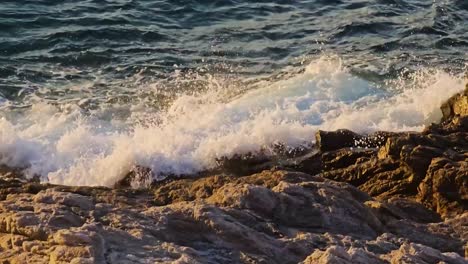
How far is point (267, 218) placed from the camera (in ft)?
18.4

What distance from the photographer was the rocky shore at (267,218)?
16.1 ft

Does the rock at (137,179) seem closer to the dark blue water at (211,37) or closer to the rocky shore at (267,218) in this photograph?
the rocky shore at (267,218)

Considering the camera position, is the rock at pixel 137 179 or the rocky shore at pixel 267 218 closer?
the rocky shore at pixel 267 218

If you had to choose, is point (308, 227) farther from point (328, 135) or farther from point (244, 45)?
point (244, 45)

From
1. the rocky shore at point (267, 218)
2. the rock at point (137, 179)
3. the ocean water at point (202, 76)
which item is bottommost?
the rock at point (137, 179)

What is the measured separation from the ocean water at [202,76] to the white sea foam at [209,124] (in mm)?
22

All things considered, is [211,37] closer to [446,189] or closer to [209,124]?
[209,124]

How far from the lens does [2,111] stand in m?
10.6

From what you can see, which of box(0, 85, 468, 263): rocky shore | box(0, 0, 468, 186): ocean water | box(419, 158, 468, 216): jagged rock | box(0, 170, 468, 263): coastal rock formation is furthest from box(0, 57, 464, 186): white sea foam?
box(419, 158, 468, 216): jagged rock

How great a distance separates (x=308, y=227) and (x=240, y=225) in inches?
23.2

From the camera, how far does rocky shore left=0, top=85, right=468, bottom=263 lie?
491 centimetres

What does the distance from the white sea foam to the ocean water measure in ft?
0.07

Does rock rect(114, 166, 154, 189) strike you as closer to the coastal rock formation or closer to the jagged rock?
the coastal rock formation

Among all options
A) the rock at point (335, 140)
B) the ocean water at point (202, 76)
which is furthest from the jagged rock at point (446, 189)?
the ocean water at point (202, 76)
